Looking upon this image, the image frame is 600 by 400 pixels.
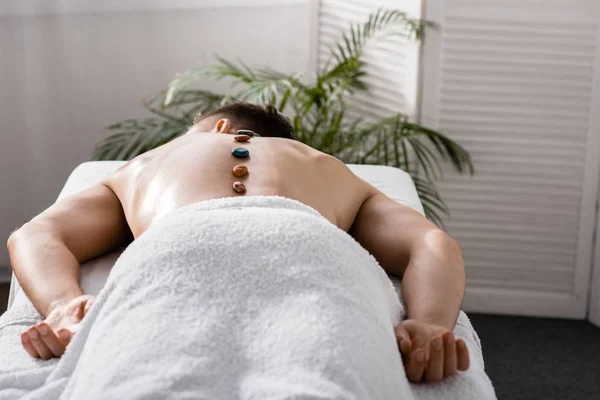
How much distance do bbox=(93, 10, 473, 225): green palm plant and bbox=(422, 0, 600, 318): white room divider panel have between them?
98mm

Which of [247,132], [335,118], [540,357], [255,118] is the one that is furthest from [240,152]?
[540,357]

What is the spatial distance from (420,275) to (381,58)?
5.00 ft

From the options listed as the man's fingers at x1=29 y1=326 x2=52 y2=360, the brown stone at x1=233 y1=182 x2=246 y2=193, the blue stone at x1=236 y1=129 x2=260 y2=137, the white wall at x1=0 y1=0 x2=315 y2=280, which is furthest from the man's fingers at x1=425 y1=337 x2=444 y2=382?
the white wall at x1=0 y1=0 x2=315 y2=280

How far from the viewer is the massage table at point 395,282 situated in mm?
1118

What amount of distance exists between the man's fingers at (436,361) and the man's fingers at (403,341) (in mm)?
35

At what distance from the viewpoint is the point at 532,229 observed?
2775 mm

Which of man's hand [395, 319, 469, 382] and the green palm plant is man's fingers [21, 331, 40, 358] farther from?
the green palm plant

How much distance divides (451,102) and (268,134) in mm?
1115

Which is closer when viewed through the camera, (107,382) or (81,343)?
(107,382)

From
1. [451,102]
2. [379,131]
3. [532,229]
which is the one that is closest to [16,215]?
[379,131]

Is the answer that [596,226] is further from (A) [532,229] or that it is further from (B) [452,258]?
(B) [452,258]

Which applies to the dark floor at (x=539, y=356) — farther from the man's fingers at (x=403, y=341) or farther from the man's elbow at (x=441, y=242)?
the man's fingers at (x=403, y=341)

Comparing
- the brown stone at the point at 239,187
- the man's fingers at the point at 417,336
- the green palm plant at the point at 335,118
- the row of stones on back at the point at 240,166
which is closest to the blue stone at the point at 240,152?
the row of stones on back at the point at 240,166

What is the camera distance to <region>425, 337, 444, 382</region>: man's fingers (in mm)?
1113
